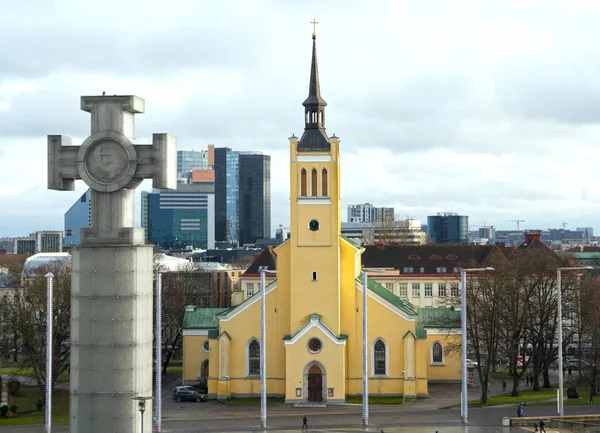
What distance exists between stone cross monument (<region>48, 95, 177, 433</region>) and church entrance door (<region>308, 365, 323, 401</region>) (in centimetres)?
3537

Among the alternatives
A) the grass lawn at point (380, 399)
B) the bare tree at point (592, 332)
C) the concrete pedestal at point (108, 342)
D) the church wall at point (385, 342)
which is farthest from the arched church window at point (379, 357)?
the concrete pedestal at point (108, 342)

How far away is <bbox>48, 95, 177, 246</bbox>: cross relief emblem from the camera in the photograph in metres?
36.9

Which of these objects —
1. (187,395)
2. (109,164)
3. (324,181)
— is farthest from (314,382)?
(109,164)

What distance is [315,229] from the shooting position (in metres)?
73.1

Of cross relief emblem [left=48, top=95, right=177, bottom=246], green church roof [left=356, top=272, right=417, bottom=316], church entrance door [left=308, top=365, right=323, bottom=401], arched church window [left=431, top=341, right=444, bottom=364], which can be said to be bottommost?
church entrance door [left=308, top=365, right=323, bottom=401]

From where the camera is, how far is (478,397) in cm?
7538

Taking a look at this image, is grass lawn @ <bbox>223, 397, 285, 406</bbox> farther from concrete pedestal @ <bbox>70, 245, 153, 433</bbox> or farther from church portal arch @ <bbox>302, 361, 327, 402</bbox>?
concrete pedestal @ <bbox>70, 245, 153, 433</bbox>

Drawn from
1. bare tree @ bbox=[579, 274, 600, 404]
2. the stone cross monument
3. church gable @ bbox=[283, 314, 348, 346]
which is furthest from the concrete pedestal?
bare tree @ bbox=[579, 274, 600, 404]

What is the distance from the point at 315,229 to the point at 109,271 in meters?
37.1

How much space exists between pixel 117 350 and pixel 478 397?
147ft

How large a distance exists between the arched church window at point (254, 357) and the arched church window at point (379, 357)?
887cm

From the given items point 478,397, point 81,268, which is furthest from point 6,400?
point 81,268

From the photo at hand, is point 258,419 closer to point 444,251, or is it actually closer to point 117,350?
point 117,350

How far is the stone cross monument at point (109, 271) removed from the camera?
36.6m
